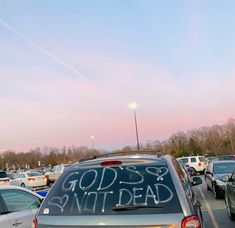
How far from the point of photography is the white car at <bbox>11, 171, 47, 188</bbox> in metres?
34.6

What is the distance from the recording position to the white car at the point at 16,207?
20.0 ft

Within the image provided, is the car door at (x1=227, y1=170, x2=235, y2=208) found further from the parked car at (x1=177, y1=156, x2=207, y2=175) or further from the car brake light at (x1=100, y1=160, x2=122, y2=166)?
the parked car at (x1=177, y1=156, x2=207, y2=175)

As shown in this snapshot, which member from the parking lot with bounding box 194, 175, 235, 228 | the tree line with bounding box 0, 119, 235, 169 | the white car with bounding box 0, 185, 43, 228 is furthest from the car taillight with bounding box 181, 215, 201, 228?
the tree line with bounding box 0, 119, 235, 169

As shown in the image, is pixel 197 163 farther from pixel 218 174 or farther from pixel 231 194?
pixel 231 194

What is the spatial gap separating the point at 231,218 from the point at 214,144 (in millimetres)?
114803

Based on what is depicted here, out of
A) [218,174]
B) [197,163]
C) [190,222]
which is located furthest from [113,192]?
[197,163]

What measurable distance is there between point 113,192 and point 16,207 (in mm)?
3055

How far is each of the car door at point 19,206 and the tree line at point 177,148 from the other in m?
Answer: 100

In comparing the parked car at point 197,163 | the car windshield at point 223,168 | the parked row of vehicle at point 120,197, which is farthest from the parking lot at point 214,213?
the parked car at point 197,163

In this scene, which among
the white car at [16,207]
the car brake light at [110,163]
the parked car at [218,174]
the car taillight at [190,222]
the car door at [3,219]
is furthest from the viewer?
the parked car at [218,174]

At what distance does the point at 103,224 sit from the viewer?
371cm

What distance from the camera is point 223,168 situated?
1666 cm

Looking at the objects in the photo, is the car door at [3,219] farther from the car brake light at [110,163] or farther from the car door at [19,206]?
the car brake light at [110,163]

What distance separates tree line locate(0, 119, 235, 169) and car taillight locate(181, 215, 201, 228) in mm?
103165
